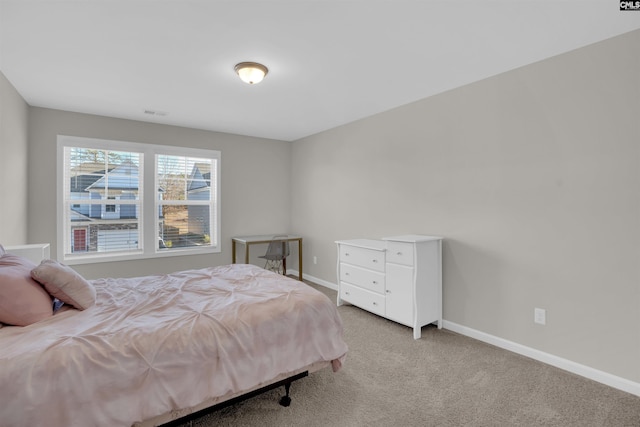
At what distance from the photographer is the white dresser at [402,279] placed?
3076mm

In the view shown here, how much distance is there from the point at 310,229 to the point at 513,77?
3.54 m

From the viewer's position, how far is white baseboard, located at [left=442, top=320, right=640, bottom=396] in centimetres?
218

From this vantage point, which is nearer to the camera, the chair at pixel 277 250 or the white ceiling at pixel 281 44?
the white ceiling at pixel 281 44

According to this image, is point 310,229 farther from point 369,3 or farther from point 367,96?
point 369,3

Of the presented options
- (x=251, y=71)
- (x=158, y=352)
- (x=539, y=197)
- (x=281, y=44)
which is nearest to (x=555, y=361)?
(x=539, y=197)

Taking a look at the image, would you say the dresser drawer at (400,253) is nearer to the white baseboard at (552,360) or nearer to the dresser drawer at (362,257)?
the dresser drawer at (362,257)

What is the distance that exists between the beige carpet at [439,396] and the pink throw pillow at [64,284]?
104 centimetres

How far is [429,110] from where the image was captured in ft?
11.3

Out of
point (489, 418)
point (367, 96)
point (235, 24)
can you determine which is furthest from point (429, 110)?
point (489, 418)

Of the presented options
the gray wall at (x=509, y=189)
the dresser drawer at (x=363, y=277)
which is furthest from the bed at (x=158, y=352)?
the gray wall at (x=509, y=189)

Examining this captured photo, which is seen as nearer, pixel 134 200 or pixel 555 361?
pixel 555 361

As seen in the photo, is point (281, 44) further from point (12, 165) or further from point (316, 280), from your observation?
point (316, 280)

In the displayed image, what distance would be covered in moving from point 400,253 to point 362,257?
1.88ft

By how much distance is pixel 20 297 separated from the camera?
166 centimetres
